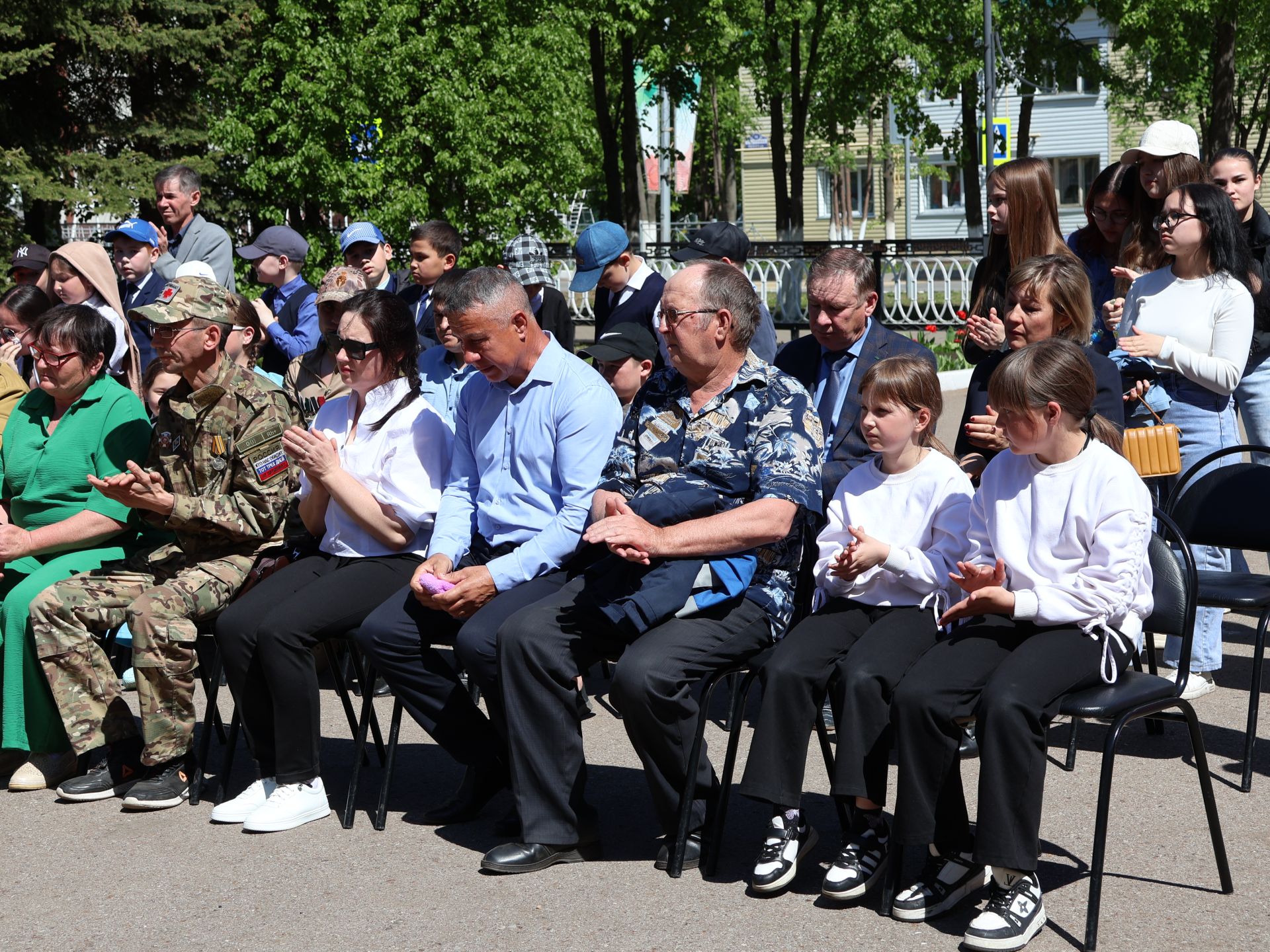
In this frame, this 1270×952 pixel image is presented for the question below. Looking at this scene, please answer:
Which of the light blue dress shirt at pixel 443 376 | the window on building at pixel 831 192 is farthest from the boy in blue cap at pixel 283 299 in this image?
the window on building at pixel 831 192

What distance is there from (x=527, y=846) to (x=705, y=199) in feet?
177

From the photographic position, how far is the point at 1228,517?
16.9ft

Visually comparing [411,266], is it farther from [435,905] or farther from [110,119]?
[110,119]

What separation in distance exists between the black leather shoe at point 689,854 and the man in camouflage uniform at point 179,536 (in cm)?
184

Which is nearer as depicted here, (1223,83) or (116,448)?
(116,448)

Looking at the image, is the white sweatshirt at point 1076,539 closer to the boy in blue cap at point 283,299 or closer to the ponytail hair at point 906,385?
the ponytail hair at point 906,385

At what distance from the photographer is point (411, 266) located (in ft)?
24.8

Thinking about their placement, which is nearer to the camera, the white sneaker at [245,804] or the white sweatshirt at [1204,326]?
the white sneaker at [245,804]

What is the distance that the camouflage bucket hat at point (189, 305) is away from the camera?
5.04 metres

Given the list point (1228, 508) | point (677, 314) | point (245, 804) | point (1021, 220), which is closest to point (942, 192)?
point (1021, 220)

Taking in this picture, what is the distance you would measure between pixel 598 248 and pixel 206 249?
279cm

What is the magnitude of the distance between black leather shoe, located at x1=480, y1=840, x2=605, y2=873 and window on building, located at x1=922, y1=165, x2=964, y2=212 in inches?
1979

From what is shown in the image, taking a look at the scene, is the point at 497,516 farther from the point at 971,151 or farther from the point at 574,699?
the point at 971,151

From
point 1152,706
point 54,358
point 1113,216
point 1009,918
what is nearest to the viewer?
point 1009,918
